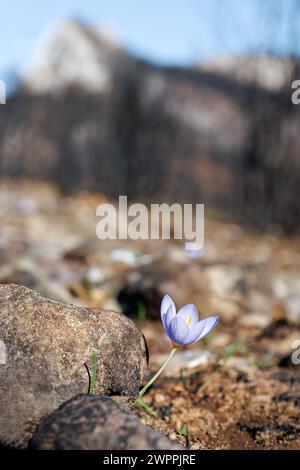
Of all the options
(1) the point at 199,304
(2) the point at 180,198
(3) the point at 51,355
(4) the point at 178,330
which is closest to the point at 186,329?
(4) the point at 178,330

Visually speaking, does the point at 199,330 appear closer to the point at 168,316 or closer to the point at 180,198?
the point at 168,316

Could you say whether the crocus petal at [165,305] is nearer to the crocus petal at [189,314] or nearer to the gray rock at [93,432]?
the crocus petal at [189,314]

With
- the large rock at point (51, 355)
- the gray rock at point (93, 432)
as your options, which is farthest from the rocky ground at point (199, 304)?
the gray rock at point (93, 432)

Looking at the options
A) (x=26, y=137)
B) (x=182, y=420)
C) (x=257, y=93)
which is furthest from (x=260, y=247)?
(x=26, y=137)

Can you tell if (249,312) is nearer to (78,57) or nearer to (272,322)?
(272,322)

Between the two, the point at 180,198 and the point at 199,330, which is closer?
the point at 199,330

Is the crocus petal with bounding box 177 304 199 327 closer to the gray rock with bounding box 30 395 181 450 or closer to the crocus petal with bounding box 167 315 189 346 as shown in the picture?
the crocus petal with bounding box 167 315 189 346

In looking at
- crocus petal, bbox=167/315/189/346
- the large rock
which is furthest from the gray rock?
crocus petal, bbox=167/315/189/346
